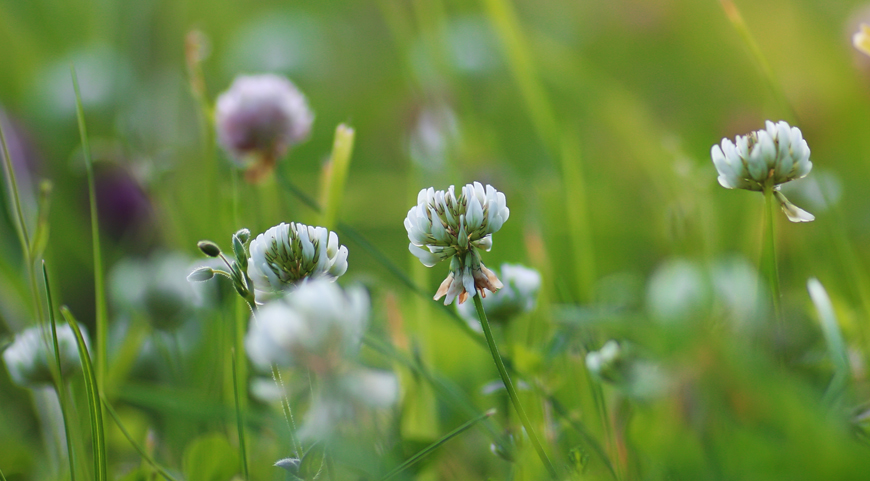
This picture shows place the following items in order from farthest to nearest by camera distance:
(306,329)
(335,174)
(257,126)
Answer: (257,126)
(335,174)
(306,329)

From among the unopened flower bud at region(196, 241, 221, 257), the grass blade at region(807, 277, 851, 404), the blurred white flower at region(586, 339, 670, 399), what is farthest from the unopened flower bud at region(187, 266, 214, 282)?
the grass blade at region(807, 277, 851, 404)

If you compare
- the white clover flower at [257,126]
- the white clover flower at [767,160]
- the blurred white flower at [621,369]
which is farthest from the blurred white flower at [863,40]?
the white clover flower at [257,126]

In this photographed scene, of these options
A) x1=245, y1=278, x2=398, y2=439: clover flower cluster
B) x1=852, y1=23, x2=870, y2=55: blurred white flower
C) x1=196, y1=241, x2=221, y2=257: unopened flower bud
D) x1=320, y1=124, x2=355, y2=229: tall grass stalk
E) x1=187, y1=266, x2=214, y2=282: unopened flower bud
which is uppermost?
x1=852, y1=23, x2=870, y2=55: blurred white flower

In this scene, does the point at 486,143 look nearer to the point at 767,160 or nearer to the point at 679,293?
the point at 679,293

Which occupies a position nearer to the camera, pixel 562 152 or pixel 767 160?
pixel 767 160

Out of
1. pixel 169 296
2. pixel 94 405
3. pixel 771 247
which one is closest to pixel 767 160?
pixel 771 247

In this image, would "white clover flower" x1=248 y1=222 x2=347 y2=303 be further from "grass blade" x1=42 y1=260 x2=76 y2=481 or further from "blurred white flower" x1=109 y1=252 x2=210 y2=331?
"blurred white flower" x1=109 y1=252 x2=210 y2=331

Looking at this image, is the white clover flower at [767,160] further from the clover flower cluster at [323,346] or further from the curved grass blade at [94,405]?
the curved grass blade at [94,405]
